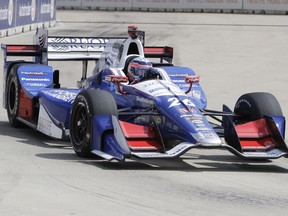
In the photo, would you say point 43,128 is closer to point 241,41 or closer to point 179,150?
point 179,150

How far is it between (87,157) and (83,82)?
2803mm

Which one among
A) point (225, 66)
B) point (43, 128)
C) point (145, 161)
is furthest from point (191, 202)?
point (225, 66)

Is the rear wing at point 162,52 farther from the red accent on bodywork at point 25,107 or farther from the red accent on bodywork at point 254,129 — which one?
the red accent on bodywork at point 254,129

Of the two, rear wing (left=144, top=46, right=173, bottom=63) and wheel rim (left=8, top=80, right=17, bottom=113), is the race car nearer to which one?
wheel rim (left=8, top=80, right=17, bottom=113)

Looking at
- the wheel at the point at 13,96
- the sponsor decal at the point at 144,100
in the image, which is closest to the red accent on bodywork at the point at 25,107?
the wheel at the point at 13,96

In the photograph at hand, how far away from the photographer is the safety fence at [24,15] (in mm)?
28605

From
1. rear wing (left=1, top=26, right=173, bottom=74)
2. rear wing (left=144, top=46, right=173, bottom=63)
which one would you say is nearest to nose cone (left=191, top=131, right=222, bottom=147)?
rear wing (left=1, top=26, right=173, bottom=74)

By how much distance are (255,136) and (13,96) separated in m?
4.36

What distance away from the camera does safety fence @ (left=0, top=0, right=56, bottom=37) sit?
93.8ft

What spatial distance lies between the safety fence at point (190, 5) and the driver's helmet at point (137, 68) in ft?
103

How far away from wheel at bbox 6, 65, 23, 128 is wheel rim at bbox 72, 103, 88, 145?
2.38 m

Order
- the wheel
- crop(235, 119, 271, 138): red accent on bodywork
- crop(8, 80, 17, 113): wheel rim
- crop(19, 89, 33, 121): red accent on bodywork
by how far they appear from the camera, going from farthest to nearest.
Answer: crop(8, 80, 17, 113): wheel rim, the wheel, crop(19, 89, 33, 121): red accent on bodywork, crop(235, 119, 271, 138): red accent on bodywork

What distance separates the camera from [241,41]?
1190 inches

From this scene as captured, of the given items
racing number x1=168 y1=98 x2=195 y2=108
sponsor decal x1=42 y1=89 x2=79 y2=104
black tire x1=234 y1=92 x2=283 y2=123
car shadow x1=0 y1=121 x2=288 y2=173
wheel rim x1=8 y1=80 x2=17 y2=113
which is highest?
racing number x1=168 y1=98 x2=195 y2=108
